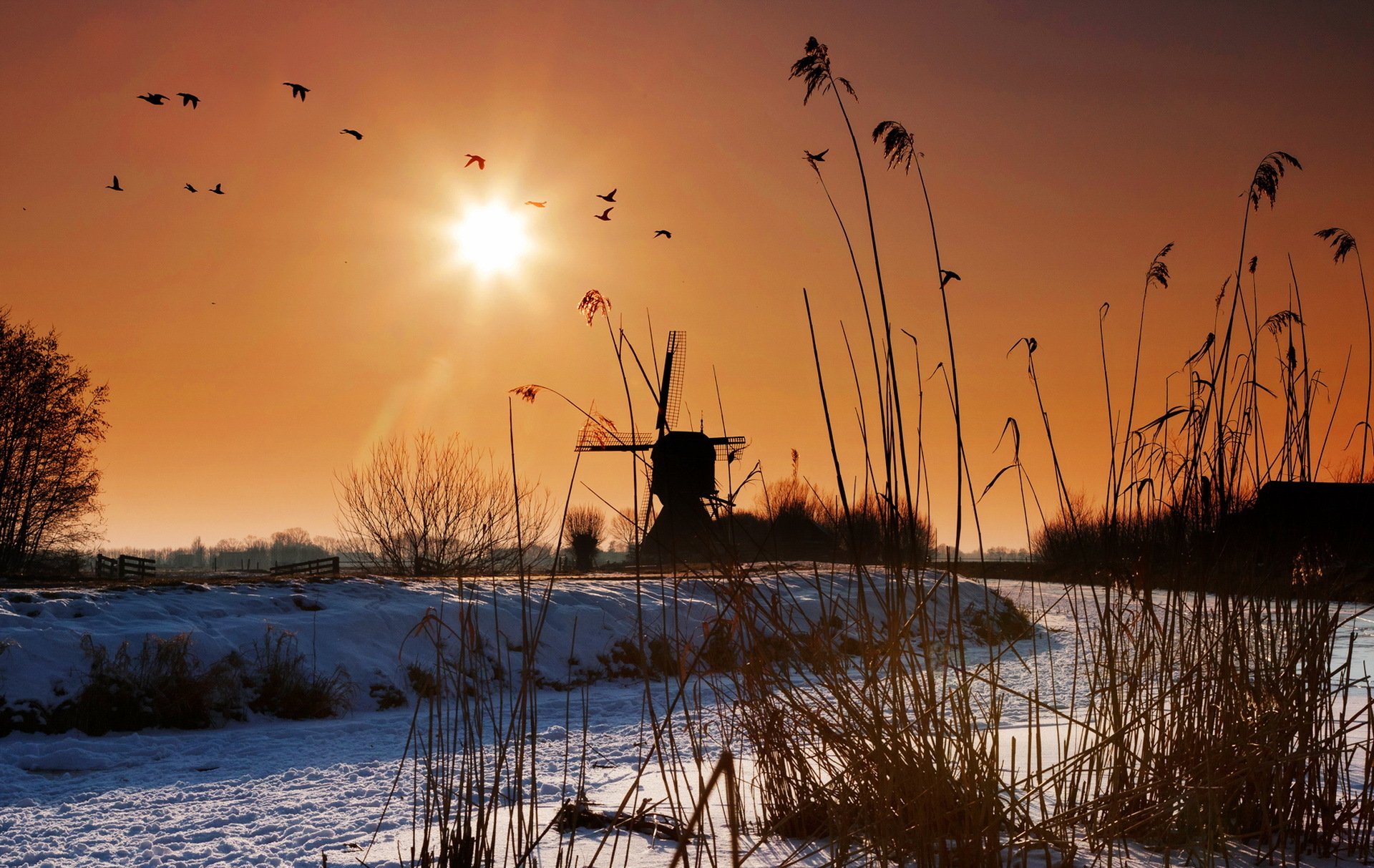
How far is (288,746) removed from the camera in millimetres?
5383

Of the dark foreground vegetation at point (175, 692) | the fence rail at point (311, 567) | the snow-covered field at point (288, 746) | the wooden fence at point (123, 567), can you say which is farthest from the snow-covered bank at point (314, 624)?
the wooden fence at point (123, 567)

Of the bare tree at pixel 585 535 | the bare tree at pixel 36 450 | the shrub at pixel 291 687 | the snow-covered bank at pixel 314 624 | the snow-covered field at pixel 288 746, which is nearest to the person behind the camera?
the snow-covered field at pixel 288 746

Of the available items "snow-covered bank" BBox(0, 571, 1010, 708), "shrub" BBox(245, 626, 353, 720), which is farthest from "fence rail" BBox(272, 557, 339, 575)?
"shrub" BBox(245, 626, 353, 720)

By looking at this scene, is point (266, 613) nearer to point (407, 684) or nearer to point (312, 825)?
point (407, 684)

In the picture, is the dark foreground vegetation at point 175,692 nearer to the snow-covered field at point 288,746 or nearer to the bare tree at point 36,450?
the snow-covered field at point 288,746

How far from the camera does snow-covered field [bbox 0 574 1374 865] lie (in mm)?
3150

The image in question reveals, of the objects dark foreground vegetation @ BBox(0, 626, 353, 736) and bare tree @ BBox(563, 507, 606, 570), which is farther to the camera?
bare tree @ BBox(563, 507, 606, 570)

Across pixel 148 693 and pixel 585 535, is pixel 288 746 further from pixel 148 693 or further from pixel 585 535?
pixel 585 535

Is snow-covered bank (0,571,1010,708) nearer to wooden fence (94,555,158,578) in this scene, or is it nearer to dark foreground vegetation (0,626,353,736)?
dark foreground vegetation (0,626,353,736)

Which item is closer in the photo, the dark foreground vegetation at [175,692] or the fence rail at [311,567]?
the dark foreground vegetation at [175,692]

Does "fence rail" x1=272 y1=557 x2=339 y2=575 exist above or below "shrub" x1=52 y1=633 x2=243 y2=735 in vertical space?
above

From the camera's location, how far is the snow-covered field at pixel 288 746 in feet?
10.3

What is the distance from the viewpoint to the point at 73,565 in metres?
22.5

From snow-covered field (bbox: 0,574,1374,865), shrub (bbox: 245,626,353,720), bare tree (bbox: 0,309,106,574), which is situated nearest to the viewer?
snow-covered field (bbox: 0,574,1374,865)
